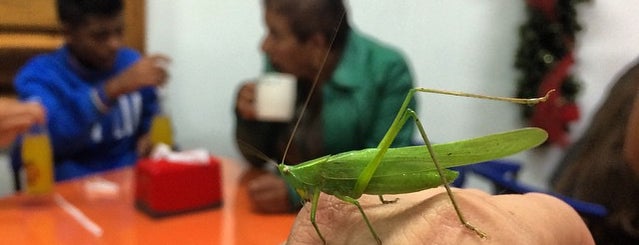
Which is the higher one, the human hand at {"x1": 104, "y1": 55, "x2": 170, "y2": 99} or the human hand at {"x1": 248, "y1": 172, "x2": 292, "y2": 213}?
the human hand at {"x1": 104, "y1": 55, "x2": 170, "y2": 99}

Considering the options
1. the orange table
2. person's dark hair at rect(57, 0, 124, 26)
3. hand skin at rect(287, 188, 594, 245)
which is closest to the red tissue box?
the orange table

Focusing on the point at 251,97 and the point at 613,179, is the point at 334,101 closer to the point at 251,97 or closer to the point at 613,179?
the point at 251,97

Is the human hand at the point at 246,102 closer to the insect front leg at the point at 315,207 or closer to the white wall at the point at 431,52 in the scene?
the white wall at the point at 431,52

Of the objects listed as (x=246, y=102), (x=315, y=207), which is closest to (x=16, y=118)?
(x=246, y=102)

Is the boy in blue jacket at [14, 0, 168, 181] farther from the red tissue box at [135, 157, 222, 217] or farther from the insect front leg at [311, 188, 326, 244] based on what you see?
the insect front leg at [311, 188, 326, 244]

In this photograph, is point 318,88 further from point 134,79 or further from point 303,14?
point 134,79

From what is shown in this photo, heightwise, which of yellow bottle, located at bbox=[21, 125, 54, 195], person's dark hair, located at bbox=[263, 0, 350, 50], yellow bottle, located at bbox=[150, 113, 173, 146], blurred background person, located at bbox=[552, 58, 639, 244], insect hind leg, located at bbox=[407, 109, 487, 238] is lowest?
yellow bottle, located at bbox=[150, 113, 173, 146]

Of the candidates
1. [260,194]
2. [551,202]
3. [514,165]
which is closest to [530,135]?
[551,202]

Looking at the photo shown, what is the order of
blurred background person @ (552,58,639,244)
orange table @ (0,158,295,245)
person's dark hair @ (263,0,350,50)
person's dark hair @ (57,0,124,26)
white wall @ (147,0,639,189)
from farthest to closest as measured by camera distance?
person's dark hair @ (57,0,124,26) → orange table @ (0,158,295,245) → person's dark hair @ (263,0,350,50) → white wall @ (147,0,639,189) → blurred background person @ (552,58,639,244)
